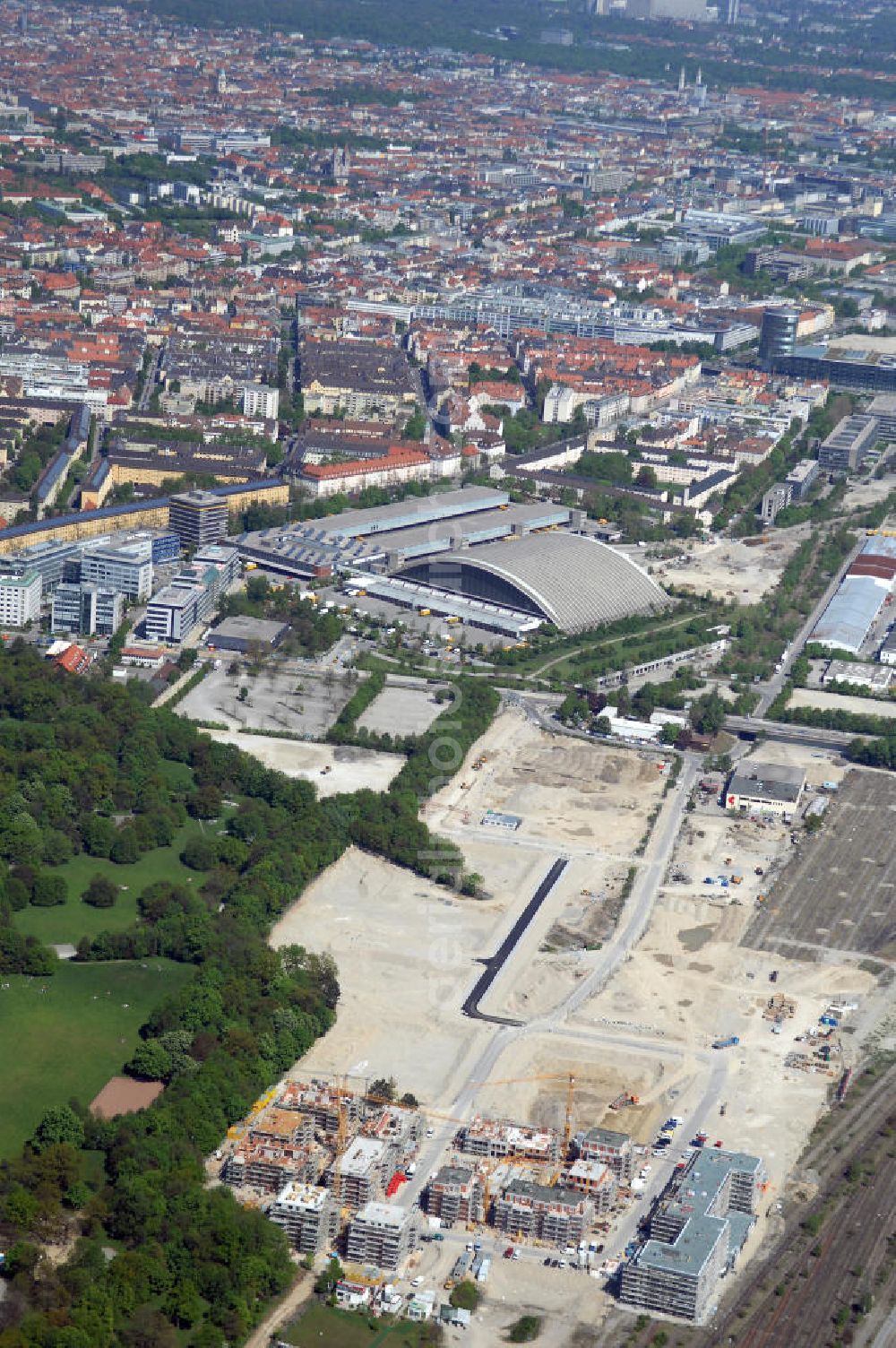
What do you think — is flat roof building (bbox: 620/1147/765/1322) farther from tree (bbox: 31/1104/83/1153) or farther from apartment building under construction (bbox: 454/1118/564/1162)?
tree (bbox: 31/1104/83/1153)

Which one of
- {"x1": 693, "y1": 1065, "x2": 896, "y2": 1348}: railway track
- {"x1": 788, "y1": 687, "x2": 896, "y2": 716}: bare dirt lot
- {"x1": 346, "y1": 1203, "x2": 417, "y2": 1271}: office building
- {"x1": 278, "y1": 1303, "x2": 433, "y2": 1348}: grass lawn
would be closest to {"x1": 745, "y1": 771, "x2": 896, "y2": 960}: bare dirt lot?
{"x1": 788, "y1": 687, "x2": 896, "y2": 716}: bare dirt lot

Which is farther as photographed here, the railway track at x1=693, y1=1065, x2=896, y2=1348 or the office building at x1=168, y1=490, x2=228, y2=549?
the office building at x1=168, y1=490, x2=228, y2=549

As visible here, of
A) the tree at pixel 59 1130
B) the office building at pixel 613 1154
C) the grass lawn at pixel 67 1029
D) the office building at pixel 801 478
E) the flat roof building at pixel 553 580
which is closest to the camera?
the tree at pixel 59 1130

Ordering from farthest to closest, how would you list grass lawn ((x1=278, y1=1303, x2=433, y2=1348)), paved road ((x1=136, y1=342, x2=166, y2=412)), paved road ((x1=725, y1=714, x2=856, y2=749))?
1. paved road ((x1=136, y1=342, x2=166, y2=412))
2. paved road ((x1=725, y1=714, x2=856, y2=749))
3. grass lawn ((x1=278, y1=1303, x2=433, y2=1348))

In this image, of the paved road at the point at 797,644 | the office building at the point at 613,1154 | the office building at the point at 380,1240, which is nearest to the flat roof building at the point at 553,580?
the paved road at the point at 797,644

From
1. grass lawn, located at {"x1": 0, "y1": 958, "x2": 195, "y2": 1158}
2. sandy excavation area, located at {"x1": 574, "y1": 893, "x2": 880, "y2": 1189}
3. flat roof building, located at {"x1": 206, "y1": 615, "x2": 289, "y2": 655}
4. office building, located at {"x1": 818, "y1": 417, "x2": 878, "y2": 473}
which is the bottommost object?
office building, located at {"x1": 818, "y1": 417, "x2": 878, "y2": 473}

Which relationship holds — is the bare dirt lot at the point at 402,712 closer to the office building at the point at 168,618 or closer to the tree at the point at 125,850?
the office building at the point at 168,618
